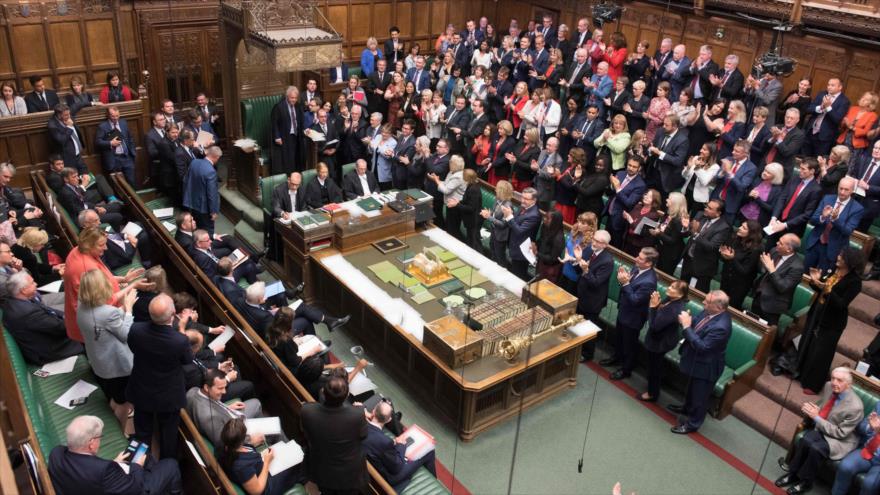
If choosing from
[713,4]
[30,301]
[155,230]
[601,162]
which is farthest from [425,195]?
[713,4]

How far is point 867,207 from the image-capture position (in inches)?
284

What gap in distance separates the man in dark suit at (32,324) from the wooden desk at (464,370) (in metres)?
2.40

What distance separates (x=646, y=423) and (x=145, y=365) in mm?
4001

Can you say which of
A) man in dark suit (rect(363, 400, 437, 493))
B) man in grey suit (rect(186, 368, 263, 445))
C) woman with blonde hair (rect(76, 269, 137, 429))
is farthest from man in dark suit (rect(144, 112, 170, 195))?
man in dark suit (rect(363, 400, 437, 493))

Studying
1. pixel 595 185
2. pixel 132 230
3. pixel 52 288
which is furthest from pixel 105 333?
pixel 595 185

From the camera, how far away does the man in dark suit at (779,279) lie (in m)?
6.02

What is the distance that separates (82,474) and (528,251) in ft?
14.9

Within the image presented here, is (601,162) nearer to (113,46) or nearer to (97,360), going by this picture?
(97,360)

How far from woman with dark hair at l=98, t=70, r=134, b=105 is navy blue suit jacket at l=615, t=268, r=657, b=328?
7.20 metres

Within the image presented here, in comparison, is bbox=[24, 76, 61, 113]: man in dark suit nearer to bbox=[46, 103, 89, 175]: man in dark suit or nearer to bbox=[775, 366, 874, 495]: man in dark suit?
bbox=[46, 103, 89, 175]: man in dark suit

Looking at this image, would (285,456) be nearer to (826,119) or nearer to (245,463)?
(245,463)

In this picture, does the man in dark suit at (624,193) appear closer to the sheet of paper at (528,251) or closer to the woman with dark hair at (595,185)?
the woman with dark hair at (595,185)

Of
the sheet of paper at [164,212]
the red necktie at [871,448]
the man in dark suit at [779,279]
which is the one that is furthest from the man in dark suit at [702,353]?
the sheet of paper at [164,212]

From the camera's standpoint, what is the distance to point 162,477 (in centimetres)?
393
